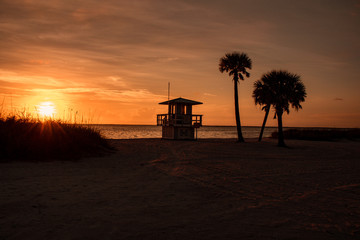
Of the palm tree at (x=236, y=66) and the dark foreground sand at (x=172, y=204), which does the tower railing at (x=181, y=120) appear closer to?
the palm tree at (x=236, y=66)

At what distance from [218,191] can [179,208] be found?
1848 millimetres

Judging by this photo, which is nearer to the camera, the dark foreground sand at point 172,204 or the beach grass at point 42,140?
the dark foreground sand at point 172,204

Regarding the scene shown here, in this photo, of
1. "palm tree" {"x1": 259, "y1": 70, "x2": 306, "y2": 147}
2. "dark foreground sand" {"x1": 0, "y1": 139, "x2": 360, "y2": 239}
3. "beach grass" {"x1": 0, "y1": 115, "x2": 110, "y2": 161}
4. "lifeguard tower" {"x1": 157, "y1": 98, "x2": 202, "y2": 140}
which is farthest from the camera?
"lifeguard tower" {"x1": 157, "y1": 98, "x2": 202, "y2": 140}

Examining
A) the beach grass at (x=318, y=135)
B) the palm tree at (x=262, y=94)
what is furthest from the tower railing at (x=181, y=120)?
the beach grass at (x=318, y=135)

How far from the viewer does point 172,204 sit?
6086mm

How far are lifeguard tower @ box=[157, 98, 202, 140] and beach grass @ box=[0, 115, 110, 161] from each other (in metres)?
15.9

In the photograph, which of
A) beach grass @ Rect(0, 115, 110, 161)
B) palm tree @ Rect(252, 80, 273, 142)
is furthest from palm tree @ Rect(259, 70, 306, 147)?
beach grass @ Rect(0, 115, 110, 161)

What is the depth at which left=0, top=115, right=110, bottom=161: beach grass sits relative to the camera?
1107 cm

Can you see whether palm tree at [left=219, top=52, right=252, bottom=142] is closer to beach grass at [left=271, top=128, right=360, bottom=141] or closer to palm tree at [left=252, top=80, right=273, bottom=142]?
palm tree at [left=252, top=80, right=273, bottom=142]

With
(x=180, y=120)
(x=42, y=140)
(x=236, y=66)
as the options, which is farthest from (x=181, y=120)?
(x=42, y=140)

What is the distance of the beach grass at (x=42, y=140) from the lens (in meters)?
11.1

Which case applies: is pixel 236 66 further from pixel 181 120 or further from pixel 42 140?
pixel 42 140

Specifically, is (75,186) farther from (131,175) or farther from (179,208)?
(179,208)

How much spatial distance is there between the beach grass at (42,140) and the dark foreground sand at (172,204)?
1.09m
